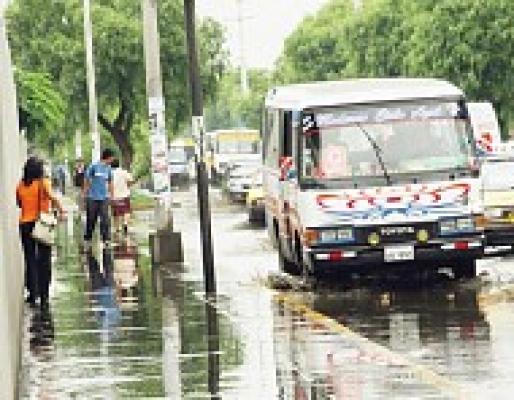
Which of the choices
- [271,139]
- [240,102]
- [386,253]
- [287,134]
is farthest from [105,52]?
[240,102]

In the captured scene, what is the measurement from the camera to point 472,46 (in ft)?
200

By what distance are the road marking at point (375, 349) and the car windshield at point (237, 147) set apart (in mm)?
52443

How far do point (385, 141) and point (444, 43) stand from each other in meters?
39.7

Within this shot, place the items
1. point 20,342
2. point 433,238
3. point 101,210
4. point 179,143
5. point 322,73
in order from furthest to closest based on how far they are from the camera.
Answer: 1. point 179,143
2. point 322,73
3. point 101,210
4. point 433,238
5. point 20,342

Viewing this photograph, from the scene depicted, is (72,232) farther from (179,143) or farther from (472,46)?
(179,143)

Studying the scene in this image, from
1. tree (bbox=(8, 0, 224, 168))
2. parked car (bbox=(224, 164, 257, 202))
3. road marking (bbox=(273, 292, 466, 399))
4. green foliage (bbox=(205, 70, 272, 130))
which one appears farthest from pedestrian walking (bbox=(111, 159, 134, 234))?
green foliage (bbox=(205, 70, 272, 130))

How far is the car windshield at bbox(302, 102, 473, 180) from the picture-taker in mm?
22047

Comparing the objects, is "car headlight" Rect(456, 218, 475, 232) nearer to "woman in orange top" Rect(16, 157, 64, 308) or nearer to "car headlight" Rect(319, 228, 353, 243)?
"car headlight" Rect(319, 228, 353, 243)

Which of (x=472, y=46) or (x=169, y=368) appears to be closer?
(x=169, y=368)

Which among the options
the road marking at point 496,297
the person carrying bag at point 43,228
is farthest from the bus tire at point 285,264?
the person carrying bag at point 43,228

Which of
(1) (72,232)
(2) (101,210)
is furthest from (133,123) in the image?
(2) (101,210)

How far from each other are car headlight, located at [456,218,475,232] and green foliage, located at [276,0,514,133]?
3901 centimetres

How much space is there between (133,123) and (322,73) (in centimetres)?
3254

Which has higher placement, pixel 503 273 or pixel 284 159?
pixel 284 159
